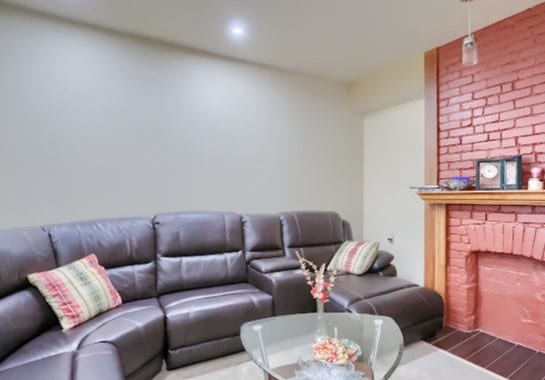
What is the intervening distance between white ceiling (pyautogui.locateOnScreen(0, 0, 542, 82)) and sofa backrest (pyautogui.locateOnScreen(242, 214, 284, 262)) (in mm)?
1718

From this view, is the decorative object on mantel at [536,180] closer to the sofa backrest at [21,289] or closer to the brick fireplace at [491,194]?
the brick fireplace at [491,194]

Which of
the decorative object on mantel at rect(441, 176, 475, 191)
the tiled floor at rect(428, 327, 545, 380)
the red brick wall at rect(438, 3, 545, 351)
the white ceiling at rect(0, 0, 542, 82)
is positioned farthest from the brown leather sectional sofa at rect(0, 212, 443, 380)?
the white ceiling at rect(0, 0, 542, 82)

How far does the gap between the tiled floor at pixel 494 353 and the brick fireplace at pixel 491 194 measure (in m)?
0.11

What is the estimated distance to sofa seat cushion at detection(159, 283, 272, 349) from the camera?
2277 millimetres

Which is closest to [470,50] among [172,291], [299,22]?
[299,22]

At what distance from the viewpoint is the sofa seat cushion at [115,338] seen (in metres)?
1.78

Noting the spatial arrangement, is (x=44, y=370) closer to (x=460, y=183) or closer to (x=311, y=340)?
(x=311, y=340)

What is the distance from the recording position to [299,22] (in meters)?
2.78

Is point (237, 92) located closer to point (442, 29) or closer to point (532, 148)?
point (442, 29)

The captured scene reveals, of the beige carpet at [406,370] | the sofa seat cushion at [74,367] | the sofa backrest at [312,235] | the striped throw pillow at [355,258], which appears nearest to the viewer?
the sofa seat cushion at [74,367]

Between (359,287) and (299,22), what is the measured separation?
227 cm

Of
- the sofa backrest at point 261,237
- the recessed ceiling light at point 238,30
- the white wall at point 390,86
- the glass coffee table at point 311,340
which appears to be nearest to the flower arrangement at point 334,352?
the glass coffee table at point 311,340

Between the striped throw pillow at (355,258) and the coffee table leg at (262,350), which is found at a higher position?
the striped throw pillow at (355,258)

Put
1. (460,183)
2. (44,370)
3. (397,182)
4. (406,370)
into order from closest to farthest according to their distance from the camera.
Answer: (44,370), (406,370), (460,183), (397,182)
